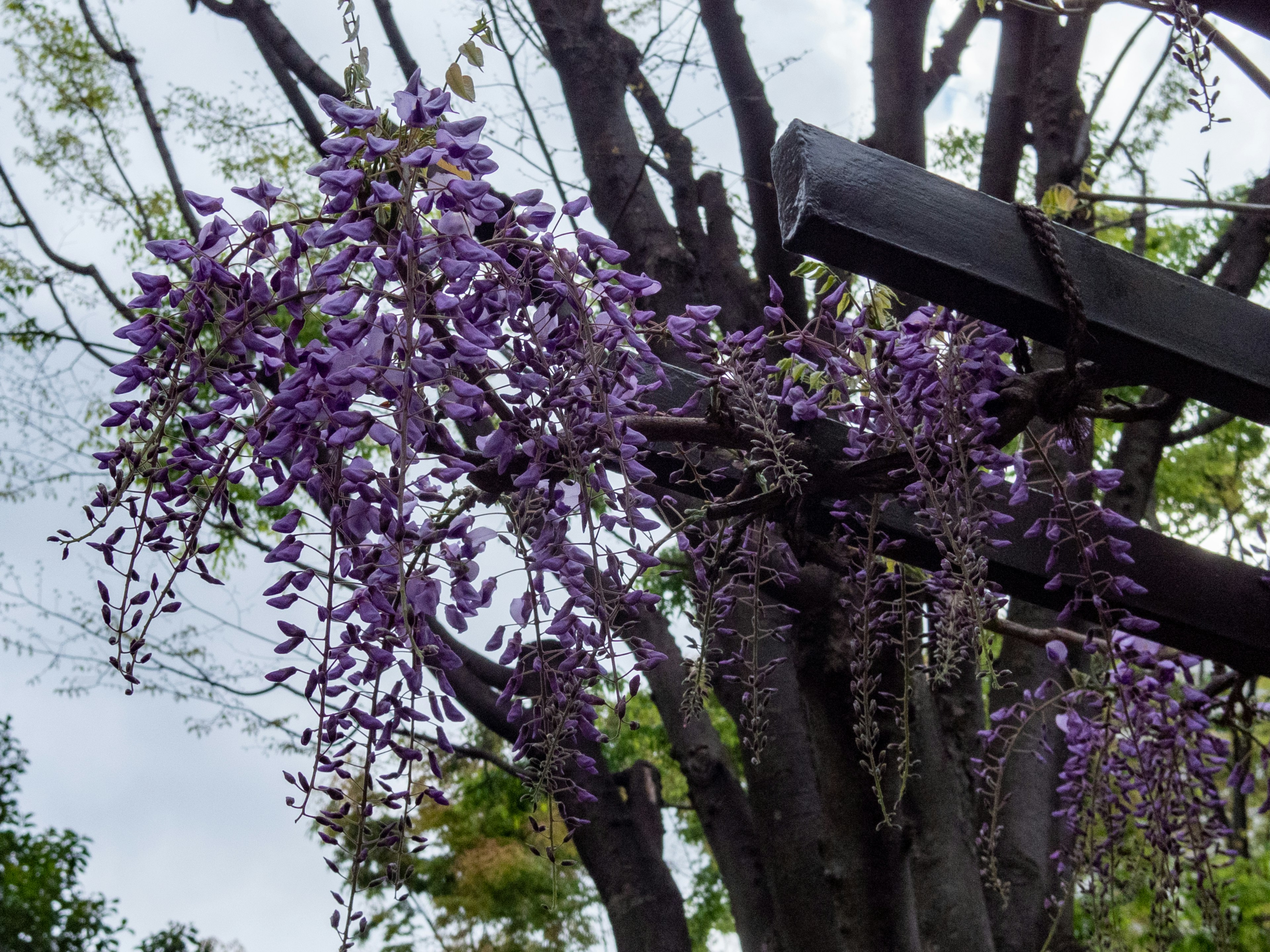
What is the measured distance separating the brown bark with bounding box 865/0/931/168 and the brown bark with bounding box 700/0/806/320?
0.88ft

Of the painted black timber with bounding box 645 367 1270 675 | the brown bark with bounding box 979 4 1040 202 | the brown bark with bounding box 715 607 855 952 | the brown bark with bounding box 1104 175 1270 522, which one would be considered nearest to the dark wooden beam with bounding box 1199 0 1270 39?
the painted black timber with bounding box 645 367 1270 675

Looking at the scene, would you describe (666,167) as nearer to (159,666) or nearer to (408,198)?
(408,198)

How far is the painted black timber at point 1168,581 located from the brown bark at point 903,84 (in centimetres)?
106

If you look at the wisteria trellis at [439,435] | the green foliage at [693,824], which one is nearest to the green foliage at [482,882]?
the green foliage at [693,824]

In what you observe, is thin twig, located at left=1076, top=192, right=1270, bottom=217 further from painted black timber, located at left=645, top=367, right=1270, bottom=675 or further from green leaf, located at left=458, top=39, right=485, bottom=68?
green leaf, located at left=458, top=39, right=485, bottom=68

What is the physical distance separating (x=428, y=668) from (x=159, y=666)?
3.71 metres

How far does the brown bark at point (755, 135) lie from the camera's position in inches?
88.7

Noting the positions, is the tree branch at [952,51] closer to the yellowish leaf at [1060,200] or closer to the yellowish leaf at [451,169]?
the yellowish leaf at [1060,200]

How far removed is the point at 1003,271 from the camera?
1.15m

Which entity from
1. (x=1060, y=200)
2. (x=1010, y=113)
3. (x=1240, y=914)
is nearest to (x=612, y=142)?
(x=1010, y=113)

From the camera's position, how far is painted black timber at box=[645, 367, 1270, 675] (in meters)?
1.55

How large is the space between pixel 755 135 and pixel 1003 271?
130cm

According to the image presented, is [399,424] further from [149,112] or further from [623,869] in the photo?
[149,112]

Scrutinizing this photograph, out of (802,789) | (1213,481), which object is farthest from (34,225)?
(1213,481)
